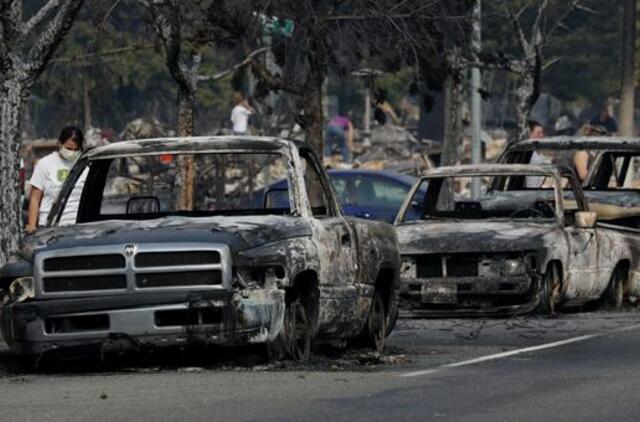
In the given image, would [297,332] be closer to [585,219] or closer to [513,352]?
[513,352]

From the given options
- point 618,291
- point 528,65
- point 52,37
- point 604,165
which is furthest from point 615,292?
point 528,65

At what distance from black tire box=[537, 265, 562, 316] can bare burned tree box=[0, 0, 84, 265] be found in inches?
190

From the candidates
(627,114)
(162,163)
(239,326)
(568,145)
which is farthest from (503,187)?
(162,163)

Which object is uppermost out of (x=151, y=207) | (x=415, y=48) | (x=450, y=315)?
(x=415, y=48)

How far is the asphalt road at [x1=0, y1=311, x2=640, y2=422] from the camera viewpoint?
996 centimetres

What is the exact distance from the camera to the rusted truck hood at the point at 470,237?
1792 centimetres

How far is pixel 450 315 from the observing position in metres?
18.0

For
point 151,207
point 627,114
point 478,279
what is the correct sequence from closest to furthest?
point 151,207, point 478,279, point 627,114

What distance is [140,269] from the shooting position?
12.1m

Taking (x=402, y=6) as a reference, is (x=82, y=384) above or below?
below

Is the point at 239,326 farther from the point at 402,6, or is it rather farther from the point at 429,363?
the point at 402,6

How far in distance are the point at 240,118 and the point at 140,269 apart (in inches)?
1031

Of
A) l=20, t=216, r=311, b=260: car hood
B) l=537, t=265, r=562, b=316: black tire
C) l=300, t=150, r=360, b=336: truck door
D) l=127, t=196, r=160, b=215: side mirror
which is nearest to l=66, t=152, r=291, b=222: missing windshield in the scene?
l=127, t=196, r=160, b=215: side mirror

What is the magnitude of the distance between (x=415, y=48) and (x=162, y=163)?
1519 cm
